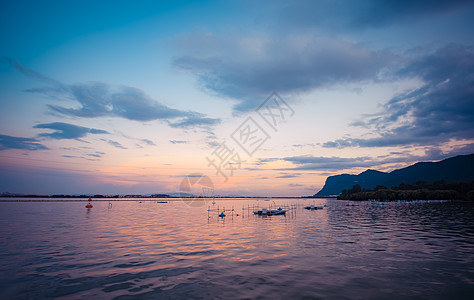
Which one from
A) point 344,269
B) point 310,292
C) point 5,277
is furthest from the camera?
point 344,269

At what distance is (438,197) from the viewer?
597 feet

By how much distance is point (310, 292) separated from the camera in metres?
17.0

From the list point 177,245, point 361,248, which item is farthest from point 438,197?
point 177,245

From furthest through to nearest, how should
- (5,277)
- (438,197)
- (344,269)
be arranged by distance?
(438,197), (344,269), (5,277)

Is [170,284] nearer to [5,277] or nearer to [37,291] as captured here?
[37,291]

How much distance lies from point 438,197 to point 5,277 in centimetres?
23175

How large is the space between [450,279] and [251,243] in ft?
71.3

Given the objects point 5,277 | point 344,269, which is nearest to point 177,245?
point 5,277

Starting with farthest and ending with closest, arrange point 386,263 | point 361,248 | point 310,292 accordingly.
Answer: point 361,248 → point 386,263 → point 310,292

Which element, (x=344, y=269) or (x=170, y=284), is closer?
A: (x=170, y=284)

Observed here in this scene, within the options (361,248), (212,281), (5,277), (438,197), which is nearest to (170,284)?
(212,281)

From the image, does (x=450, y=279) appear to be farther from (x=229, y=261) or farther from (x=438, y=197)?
(x=438, y=197)

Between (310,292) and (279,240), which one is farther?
(279,240)

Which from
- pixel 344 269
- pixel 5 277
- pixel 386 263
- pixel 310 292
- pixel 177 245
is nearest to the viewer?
pixel 310 292
